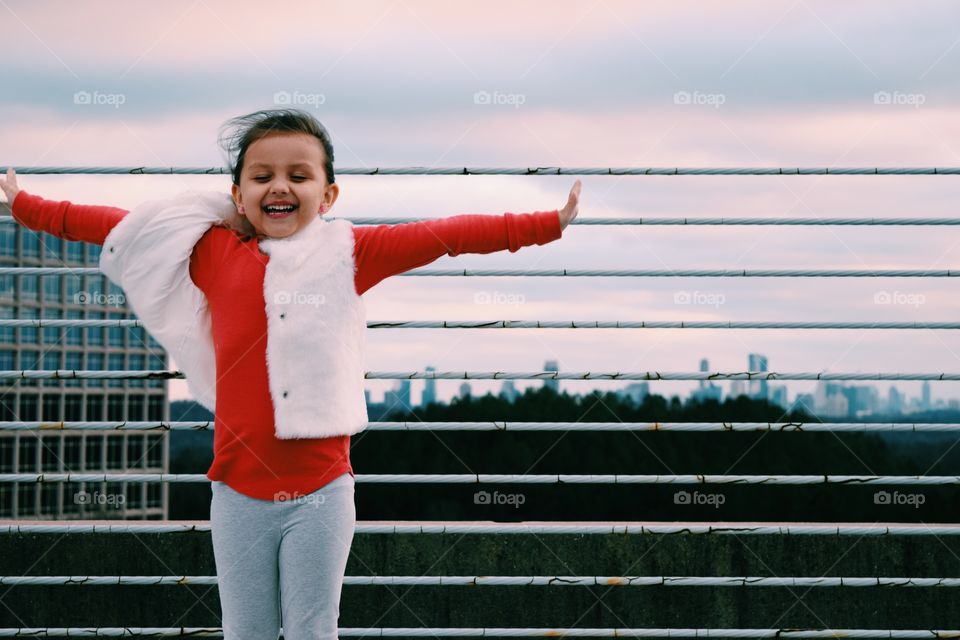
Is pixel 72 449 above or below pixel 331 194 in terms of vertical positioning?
below

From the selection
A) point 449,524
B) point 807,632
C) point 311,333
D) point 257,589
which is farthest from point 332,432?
point 807,632

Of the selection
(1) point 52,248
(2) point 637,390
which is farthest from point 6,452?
(2) point 637,390

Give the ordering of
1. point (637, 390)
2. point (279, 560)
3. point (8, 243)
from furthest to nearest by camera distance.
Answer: point (8, 243)
point (637, 390)
point (279, 560)

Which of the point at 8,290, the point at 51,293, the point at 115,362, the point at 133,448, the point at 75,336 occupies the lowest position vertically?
the point at 133,448

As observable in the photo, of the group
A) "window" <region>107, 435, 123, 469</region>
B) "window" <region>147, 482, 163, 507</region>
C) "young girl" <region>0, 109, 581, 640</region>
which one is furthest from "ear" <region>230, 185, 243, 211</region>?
"window" <region>147, 482, 163, 507</region>

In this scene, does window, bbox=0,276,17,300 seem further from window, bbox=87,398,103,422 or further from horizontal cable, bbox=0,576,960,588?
horizontal cable, bbox=0,576,960,588

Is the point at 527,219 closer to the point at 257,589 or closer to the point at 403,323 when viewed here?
the point at 403,323

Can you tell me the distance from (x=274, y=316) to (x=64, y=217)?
518 mm

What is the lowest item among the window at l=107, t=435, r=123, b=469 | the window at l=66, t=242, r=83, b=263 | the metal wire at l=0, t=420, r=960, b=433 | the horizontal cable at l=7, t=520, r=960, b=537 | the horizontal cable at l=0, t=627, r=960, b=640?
the window at l=107, t=435, r=123, b=469

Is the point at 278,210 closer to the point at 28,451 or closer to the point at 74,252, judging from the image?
the point at 74,252

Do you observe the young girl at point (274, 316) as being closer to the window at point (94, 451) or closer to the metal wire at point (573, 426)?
the metal wire at point (573, 426)

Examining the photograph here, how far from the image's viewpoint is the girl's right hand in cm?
202

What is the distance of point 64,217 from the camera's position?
1.97 meters

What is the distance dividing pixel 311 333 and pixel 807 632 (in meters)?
→ 1.56
